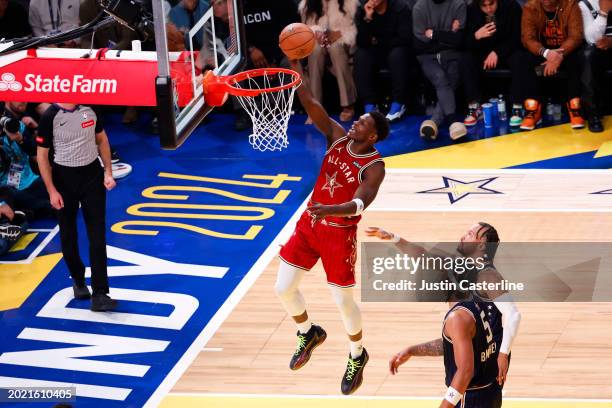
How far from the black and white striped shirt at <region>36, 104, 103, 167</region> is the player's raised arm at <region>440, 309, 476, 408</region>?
461 centimetres

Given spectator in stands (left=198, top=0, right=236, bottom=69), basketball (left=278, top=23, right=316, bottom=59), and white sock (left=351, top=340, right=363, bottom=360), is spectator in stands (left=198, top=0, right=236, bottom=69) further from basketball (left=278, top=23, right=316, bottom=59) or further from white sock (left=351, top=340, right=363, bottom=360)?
white sock (left=351, top=340, right=363, bottom=360)

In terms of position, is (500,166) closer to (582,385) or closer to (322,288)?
(322,288)

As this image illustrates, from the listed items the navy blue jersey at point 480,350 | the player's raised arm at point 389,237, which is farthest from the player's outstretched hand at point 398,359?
the player's raised arm at point 389,237

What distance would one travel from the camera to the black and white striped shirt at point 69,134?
10.8m

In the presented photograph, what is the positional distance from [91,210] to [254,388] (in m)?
2.42

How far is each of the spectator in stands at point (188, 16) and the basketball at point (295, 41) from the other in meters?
0.78

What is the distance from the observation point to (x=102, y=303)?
11.6 metres

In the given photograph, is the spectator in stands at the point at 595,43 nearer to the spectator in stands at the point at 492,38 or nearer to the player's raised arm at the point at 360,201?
the spectator in stands at the point at 492,38

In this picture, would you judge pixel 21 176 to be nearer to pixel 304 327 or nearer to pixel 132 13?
pixel 132 13

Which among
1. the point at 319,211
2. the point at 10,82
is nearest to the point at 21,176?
the point at 10,82

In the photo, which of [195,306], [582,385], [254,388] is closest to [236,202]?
[195,306]

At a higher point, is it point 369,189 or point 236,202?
point 369,189

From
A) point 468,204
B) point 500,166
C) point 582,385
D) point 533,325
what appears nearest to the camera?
point 582,385

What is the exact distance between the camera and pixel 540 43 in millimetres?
14836
